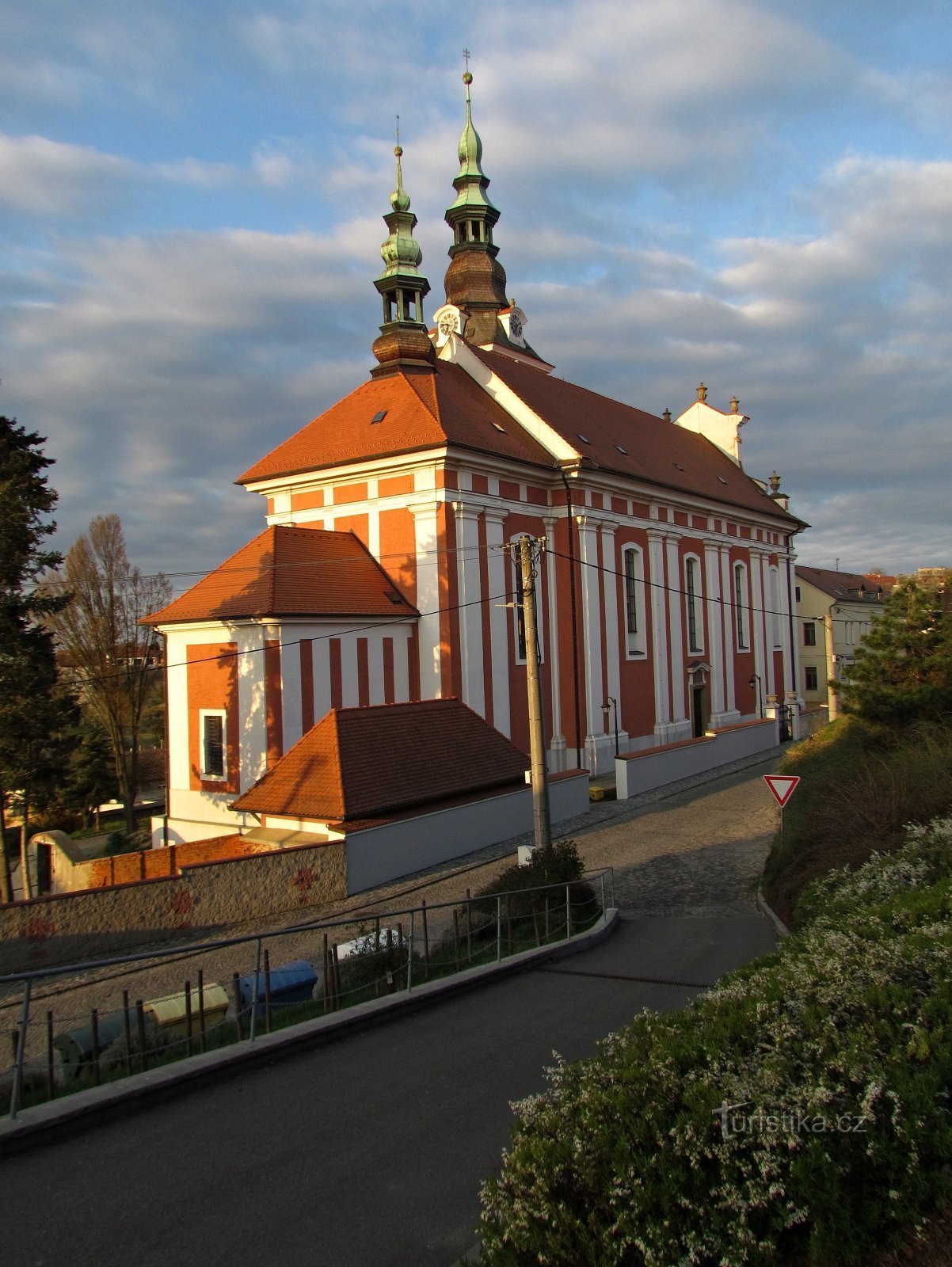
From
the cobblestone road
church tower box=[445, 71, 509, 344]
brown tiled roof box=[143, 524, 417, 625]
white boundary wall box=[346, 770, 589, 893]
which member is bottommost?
the cobblestone road

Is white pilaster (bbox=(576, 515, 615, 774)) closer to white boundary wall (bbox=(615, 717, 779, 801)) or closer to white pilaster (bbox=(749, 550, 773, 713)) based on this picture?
white boundary wall (bbox=(615, 717, 779, 801))

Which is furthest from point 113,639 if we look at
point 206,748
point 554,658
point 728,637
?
point 728,637

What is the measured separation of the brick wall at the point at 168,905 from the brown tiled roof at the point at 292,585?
23.5ft

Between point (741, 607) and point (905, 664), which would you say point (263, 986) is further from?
point (741, 607)

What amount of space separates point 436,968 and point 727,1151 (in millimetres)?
6563

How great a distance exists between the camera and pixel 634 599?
30.8 meters

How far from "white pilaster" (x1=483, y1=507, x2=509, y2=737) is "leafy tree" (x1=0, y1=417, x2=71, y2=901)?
1131 centimetres

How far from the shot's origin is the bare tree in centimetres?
3338

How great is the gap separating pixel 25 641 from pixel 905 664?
17.5 meters

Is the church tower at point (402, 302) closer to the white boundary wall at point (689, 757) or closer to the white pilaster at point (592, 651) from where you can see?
the white pilaster at point (592, 651)

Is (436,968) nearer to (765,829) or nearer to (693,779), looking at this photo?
(765,829)

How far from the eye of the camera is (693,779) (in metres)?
26.9

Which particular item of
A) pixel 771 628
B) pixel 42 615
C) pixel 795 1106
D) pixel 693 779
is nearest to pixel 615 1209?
pixel 795 1106

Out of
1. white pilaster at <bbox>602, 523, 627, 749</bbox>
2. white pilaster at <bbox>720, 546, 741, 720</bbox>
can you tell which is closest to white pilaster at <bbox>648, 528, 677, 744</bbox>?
white pilaster at <bbox>602, 523, 627, 749</bbox>
